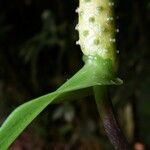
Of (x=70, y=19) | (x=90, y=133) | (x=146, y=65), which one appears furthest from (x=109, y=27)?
(x=90, y=133)

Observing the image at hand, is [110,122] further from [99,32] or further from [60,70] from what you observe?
[60,70]

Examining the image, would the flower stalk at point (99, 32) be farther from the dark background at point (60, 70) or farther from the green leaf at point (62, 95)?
the dark background at point (60, 70)

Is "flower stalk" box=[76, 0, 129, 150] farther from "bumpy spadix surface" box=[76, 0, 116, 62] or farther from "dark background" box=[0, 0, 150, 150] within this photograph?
"dark background" box=[0, 0, 150, 150]

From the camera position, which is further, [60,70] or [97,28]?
[60,70]

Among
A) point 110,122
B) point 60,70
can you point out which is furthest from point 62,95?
point 60,70

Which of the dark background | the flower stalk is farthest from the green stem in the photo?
the dark background

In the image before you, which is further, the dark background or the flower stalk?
the dark background

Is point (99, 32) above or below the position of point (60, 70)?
above
